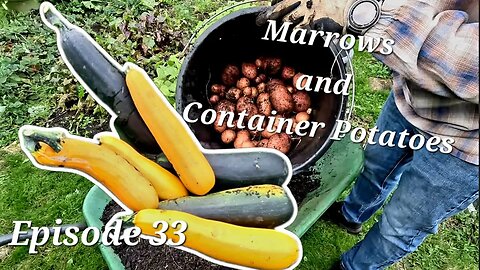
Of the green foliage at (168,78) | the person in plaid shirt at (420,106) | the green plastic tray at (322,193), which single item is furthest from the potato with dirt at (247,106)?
the green foliage at (168,78)

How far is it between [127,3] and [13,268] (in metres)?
1.25

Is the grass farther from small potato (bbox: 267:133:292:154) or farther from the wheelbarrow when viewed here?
small potato (bbox: 267:133:292:154)

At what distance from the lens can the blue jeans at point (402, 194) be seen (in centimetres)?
116

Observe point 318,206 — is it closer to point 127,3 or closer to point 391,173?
point 391,173

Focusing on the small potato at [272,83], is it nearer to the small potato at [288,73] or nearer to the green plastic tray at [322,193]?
the small potato at [288,73]

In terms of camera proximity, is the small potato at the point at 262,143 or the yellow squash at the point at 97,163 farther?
the small potato at the point at 262,143

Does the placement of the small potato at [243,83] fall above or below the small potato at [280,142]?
above

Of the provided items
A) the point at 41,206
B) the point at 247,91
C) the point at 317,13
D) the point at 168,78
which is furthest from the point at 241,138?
the point at 41,206

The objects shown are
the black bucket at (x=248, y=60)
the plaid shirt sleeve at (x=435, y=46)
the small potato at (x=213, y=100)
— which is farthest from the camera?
the small potato at (x=213, y=100)

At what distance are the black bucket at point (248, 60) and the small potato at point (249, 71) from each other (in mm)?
36

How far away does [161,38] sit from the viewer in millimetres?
2146

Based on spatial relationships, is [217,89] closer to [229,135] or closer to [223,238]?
[229,135]

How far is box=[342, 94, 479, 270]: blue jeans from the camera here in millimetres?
1161

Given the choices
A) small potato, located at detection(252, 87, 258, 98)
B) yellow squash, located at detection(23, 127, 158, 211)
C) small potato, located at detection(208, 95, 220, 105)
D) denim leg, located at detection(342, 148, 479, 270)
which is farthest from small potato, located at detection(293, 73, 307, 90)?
yellow squash, located at detection(23, 127, 158, 211)
